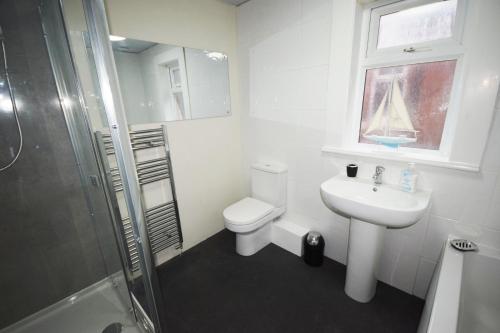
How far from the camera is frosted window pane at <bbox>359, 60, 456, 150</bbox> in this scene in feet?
4.76

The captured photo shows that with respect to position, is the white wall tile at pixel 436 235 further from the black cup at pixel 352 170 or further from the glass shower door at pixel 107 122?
the glass shower door at pixel 107 122

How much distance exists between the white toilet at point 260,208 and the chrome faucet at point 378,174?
2.55ft

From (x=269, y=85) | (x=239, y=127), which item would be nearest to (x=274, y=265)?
Result: (x=239, y=127)

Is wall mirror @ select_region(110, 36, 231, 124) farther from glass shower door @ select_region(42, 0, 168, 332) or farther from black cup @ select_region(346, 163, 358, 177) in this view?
black cup @ select_region(346, 163, 358, 177)

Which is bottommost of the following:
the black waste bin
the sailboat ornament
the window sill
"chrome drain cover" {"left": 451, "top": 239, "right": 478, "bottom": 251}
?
the black waste bin

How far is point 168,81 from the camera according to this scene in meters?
1.81

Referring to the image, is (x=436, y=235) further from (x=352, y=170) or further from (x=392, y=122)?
(x=392, y=122)

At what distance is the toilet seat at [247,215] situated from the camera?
1.88m

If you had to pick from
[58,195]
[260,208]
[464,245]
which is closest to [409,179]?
[464,245]

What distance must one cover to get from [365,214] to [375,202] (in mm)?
271

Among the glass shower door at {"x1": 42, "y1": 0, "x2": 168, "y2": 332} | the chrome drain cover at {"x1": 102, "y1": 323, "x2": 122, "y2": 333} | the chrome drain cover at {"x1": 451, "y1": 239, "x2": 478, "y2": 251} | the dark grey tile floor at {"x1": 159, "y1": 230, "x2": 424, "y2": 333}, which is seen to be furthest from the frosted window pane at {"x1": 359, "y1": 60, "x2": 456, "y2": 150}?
the chrome drain cover at {"x1": 102, "y1": 323, "x2": 122, "y2": 333}

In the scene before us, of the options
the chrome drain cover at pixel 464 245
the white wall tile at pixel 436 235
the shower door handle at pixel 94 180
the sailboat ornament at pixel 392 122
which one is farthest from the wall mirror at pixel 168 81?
the chrome drain cover at pixel 464 245

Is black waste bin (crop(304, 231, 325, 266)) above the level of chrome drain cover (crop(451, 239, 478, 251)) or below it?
below

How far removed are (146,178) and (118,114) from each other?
1.09m
